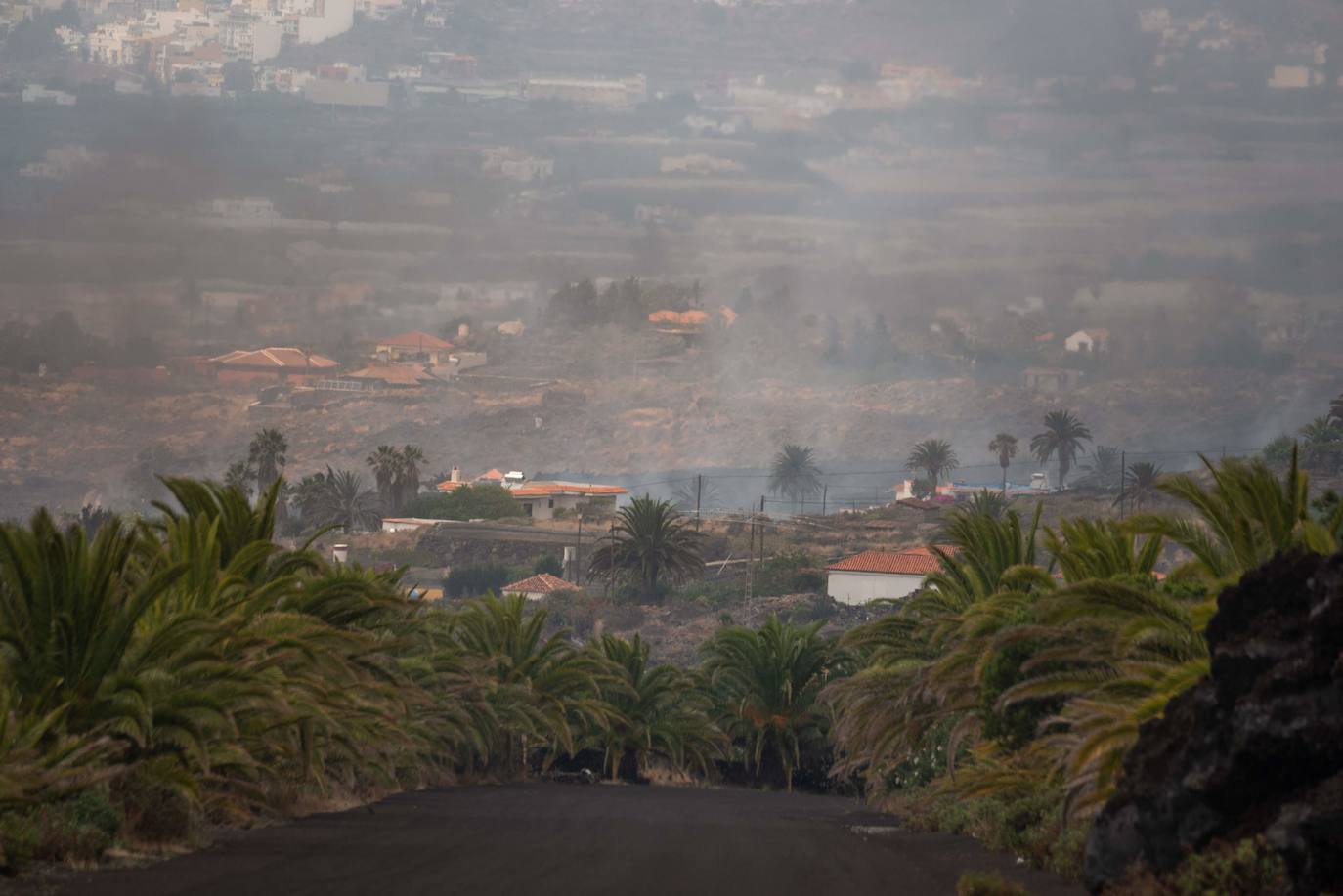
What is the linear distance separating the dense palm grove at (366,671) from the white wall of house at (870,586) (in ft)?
230

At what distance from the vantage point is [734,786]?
1836 inches

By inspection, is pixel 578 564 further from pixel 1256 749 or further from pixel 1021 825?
pixel 1256 749

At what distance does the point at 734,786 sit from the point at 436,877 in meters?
33.7

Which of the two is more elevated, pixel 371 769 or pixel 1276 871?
pixel 1276 871

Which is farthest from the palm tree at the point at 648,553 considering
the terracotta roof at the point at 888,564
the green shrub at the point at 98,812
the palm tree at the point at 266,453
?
the green shrub at the point at 98,812

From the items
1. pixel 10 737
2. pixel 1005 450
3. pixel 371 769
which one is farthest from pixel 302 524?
pixel 10 737

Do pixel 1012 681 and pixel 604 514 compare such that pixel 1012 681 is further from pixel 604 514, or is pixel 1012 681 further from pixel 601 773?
pixel 604 514

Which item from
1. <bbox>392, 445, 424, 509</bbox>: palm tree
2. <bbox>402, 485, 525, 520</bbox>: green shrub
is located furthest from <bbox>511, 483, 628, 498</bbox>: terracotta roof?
<bbox>392, 445, 424, 509</bbox>: palm tree

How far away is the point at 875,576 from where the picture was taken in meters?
103

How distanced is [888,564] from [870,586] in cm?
260

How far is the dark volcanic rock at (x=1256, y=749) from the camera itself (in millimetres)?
10320

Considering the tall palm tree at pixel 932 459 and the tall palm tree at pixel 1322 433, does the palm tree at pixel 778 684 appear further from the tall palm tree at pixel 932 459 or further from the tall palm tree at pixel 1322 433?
the tall palm tree at pixel 932 459

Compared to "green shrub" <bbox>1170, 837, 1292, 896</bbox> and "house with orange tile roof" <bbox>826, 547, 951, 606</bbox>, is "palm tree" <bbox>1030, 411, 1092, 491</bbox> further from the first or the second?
"green shrub" <bbox>1170, 837, 1292, 896</bbox>

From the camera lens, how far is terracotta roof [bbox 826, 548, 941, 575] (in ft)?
336
